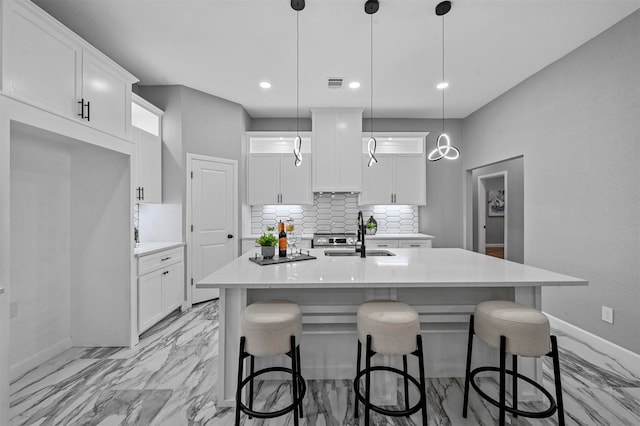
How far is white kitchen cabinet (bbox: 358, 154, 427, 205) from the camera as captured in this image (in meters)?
4.70

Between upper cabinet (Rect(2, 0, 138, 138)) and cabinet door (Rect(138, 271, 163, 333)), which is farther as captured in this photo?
cabinet door (Rect(138, 271, 163, 333))

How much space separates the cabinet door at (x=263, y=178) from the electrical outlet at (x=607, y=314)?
405cm

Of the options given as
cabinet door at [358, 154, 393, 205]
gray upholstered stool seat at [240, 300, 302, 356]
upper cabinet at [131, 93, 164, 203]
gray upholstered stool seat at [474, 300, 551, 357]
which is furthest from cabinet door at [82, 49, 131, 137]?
cabinet door at [358, 154, 393, 205]

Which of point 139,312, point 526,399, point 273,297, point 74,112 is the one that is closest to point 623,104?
point 526,399

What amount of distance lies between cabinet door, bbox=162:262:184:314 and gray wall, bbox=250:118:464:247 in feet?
12.7

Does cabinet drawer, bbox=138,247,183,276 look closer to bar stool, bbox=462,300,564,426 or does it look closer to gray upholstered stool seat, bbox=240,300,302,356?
gray upholstered stool seat, bbox=240,300,302,356

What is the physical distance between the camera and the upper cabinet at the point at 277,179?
4.62m

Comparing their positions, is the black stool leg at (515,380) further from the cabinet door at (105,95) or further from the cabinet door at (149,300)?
the cabinet door at (105,95)

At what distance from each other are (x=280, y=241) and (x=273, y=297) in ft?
1.55

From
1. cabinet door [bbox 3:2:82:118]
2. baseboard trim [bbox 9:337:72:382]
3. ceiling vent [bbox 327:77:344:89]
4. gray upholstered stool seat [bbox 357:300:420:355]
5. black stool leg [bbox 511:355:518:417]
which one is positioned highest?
ceiling vent [bbox 327:77:344:89]

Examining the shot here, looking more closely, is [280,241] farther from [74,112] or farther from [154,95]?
[154,95]

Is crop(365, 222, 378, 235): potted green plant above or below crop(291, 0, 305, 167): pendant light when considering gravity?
below

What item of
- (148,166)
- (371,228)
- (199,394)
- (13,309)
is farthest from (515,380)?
(148,166)

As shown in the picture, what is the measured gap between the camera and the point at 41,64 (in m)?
1.86
